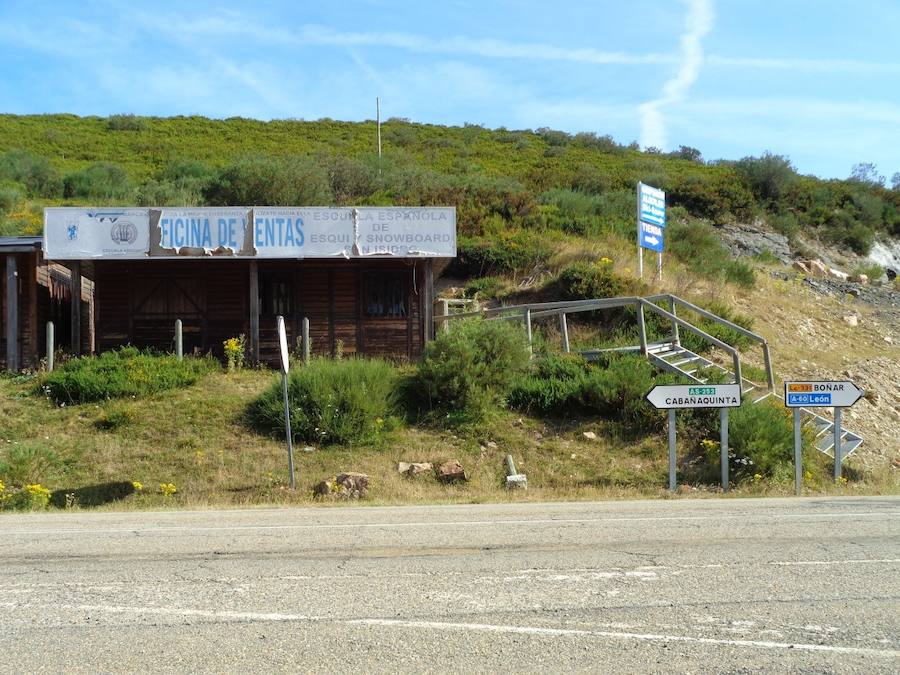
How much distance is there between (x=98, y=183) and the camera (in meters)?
42.6

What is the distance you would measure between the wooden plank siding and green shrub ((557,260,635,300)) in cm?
469

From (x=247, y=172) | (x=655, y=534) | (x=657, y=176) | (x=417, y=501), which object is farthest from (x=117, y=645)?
(x=657, y=176)

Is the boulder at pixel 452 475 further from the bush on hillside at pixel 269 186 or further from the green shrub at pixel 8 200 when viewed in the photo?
the green shrub at pixel 8 200

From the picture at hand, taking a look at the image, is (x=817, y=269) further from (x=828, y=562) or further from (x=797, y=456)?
(x=828, y=562)

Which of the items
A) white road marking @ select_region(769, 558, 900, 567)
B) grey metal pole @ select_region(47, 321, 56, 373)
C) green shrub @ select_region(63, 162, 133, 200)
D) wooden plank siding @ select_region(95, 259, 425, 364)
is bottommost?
white road marking @ select_region(769, 558, 900, 567)

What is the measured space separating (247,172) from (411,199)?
6.66 metres

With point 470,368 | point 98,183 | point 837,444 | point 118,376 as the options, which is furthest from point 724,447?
point 98,183

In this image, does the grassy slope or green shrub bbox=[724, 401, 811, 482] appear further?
the grassy slope

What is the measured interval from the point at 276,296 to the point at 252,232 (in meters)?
2.56

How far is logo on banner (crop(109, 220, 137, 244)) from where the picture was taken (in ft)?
71.7

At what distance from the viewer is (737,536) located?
9.48m

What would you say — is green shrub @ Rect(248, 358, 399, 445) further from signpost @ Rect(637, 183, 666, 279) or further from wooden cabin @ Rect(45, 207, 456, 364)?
signpost @ Rect(637, 183, 666, 279)

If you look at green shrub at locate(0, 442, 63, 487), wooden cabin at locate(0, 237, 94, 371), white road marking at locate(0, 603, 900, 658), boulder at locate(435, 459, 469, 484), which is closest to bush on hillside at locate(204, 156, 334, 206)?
wooden cabin at locate(0, 237, 94, 371)

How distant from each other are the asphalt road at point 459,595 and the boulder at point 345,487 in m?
4.33
